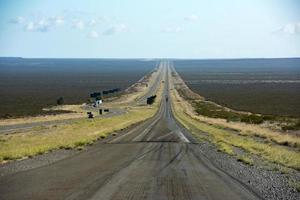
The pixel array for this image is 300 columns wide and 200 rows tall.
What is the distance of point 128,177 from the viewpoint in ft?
64.1

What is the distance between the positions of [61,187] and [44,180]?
1.88 meters

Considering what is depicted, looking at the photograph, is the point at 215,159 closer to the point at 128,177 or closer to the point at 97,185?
the point at 128,177

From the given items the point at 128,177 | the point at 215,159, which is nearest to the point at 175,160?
the point at 215,159

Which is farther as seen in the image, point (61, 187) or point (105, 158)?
point (105, 158)

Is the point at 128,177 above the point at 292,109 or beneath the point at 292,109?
above

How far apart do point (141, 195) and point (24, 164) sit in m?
9.62

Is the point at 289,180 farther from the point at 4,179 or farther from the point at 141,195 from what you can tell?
the point at 4,179

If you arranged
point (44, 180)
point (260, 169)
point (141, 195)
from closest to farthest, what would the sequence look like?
1. point (141, 195)
2. point (44, 180)
3. point (260, 169)

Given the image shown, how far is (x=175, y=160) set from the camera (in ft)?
84.6

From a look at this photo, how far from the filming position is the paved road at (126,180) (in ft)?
52.5

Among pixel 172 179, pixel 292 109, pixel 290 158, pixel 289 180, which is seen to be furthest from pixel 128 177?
pixel 292 109

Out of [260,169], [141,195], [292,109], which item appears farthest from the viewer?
[292,109]

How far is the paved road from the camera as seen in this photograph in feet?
52.5

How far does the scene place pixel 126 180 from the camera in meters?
18.8
